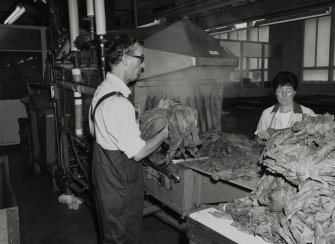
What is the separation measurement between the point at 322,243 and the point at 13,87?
8087mm

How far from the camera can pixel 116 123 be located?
206 centimetres

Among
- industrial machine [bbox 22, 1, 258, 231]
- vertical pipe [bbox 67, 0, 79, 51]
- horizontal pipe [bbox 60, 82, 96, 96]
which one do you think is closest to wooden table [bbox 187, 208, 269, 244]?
industrial machine [bbox 22, 1, 258, 231]

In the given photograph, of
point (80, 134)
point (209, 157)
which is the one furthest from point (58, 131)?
point (209, 157)

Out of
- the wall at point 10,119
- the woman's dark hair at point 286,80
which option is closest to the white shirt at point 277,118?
the woman's dark hair at point 286,80

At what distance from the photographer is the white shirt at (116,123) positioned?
80.8 inches

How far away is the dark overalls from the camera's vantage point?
2.25m

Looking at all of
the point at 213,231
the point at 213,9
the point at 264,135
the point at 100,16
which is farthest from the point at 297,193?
the point at 213,9

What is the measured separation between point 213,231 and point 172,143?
1198 millimetres

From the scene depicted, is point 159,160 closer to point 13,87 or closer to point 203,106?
point 203,106

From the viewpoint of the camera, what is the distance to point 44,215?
13.7 ft

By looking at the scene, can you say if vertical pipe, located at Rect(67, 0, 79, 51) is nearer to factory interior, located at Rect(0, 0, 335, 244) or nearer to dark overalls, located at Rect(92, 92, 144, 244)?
factory interior, located at Rect(0, 0, 335, 244)

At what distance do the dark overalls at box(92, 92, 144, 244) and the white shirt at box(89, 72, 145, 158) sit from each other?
98 mm

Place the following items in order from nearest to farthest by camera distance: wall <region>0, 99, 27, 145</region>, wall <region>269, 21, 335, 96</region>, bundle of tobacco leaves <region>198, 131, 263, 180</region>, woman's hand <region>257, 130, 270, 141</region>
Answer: bundle of tobacco leaves <region>198, 131, 263, 180</region> → woman's hand <region>257, 130, 270, 141</region> → wall <region>0, 99, 27, 145</region> → wall <region>269, 21, 335, 96</region>

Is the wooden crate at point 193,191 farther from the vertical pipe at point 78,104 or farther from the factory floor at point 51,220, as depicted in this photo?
the vertical pipe at point 78,104
